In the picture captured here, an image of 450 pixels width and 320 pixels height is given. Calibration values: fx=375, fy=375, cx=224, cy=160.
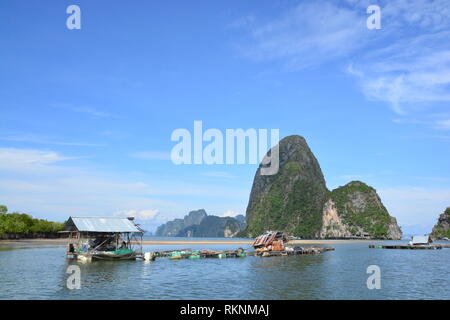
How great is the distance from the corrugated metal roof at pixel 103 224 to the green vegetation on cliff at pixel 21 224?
191ft

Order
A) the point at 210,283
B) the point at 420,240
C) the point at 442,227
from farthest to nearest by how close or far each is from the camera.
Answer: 1. the point at 442,227
2. the point at 420,240
3. the point at 210,283

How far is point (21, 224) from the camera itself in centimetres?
10100

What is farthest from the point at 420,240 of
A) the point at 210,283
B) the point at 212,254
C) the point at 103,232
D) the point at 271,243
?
the point at 210,283

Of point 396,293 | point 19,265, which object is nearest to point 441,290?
point 396,293

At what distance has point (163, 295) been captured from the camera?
26688mm

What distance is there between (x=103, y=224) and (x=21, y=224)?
2604 inches

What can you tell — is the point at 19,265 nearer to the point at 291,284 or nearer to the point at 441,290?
the point at 291,284

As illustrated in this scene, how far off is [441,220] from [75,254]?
653 feet

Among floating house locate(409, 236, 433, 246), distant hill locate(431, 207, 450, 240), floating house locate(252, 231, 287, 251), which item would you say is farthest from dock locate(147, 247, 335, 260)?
distant hill locate(431, 207, 450, 240)

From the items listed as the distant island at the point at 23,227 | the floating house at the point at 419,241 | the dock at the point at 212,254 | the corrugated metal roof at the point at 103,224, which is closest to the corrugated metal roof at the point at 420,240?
the floating house at the point at 419,241

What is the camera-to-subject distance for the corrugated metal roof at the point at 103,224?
1837 inches

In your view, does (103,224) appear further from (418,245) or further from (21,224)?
(418,245)

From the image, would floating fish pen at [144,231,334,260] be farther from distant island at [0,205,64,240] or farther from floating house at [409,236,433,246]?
distant island at [0,205,64,240]
